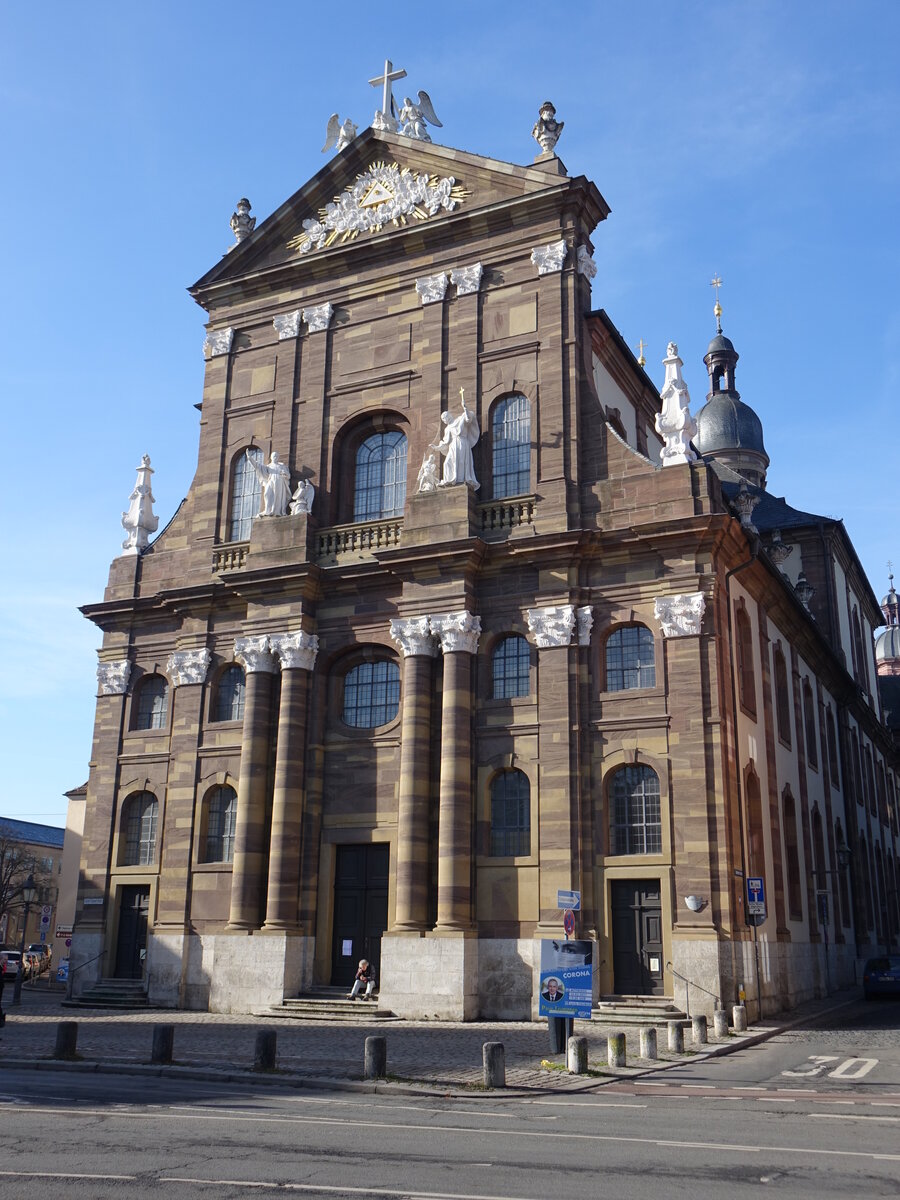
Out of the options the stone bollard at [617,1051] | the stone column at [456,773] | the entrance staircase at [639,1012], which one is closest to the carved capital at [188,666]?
the stone column at [456,773]

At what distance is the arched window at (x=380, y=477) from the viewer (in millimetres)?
33438

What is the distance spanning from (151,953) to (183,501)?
13.3 meters

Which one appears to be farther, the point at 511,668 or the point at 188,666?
the point at 188,666

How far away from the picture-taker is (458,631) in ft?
97.3

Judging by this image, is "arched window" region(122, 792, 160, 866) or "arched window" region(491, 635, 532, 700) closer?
"arched window" region(491, 635, 532, 700)

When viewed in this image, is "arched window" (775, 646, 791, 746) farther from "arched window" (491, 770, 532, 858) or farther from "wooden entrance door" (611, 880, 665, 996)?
"arched window" (491, 770, 532, 858)

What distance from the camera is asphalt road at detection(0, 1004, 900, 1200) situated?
9.25m

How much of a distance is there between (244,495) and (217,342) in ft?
17.5

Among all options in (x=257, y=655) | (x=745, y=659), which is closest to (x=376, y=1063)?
(x=257, y=655)

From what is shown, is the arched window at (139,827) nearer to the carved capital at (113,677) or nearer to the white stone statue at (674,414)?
the carved capital at (113,677)

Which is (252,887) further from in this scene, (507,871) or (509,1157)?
(509,1157)

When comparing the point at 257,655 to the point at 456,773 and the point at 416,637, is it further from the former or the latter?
the point at 456,773

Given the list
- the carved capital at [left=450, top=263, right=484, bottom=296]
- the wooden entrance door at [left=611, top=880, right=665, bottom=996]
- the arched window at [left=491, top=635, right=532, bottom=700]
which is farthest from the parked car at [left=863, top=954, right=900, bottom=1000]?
the carved capital at [left=450, top=263, right=484, bottom=296]

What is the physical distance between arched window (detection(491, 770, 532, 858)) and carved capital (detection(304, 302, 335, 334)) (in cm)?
1457
